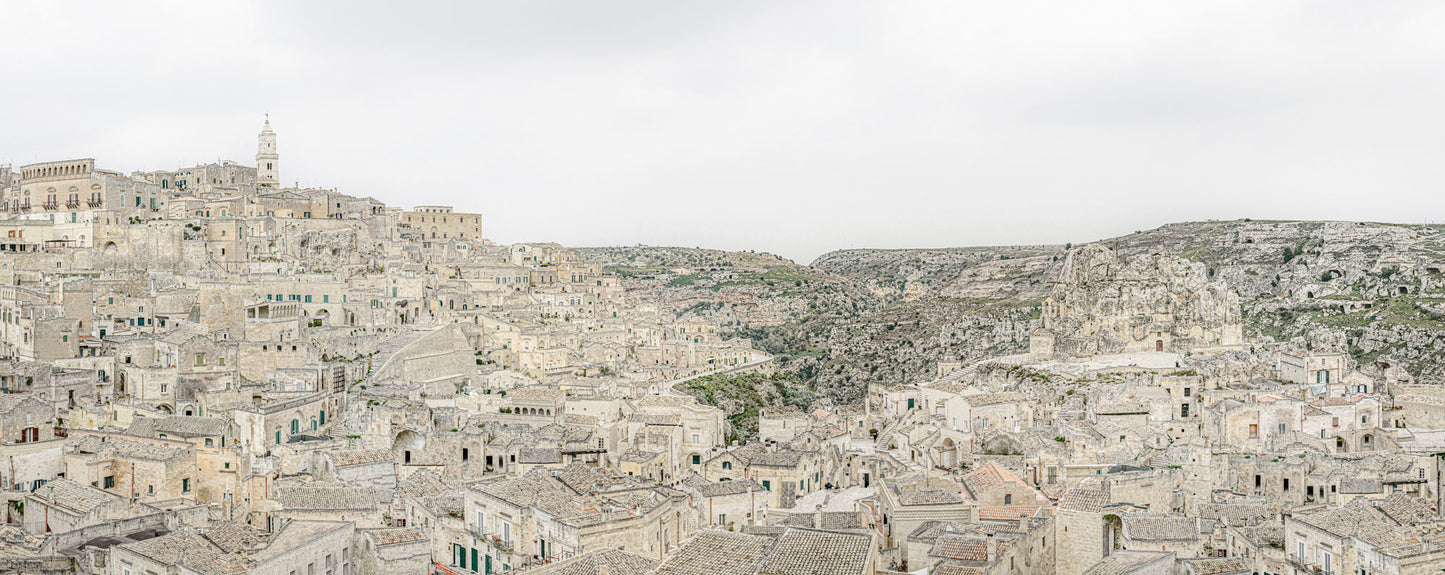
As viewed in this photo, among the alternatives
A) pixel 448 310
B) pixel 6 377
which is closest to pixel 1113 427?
pixel 448 310

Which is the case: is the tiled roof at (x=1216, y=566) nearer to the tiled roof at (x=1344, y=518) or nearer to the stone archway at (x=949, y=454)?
the tiled roof at (x=1344, y=518)

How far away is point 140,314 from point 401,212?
3478 centimetres

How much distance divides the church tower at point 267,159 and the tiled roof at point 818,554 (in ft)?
217

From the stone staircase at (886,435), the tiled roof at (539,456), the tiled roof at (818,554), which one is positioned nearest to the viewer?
the tiled roof at (818,554)

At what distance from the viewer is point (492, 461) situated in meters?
31.8

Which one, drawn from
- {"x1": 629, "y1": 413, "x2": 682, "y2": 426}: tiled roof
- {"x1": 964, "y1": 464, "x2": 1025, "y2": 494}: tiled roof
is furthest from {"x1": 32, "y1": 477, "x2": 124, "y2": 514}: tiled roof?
{"x1": 964, "y1": 464, "x2": 1025, "y2": 494}: tiled roof

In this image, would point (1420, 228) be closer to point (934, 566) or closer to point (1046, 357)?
point (1046, 357)

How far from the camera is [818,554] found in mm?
18359

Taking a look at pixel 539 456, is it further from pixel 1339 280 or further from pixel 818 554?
pixel 1339 280

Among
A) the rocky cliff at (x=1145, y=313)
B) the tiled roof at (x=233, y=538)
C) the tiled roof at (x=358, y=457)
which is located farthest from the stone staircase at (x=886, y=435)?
the tiled roof at (x=233, y=538)

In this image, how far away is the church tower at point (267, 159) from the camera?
252 ft

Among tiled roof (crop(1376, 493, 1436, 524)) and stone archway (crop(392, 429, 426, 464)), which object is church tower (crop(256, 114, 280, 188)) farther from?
tiled roof (crop(1376, 493, 1436, 524))

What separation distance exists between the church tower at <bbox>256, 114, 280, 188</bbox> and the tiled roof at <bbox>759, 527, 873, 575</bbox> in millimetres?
66192

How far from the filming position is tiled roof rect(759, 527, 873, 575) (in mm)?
17828
